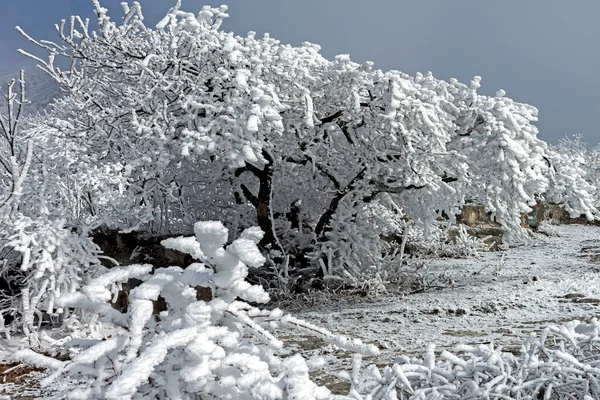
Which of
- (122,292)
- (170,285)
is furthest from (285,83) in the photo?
(170,285)

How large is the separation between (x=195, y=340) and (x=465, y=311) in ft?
21.3

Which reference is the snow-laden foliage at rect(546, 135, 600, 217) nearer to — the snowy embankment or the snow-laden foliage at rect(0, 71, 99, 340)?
the snowy embankment

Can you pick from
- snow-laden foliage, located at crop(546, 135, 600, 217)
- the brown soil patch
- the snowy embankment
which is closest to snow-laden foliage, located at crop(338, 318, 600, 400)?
the snowy embankment

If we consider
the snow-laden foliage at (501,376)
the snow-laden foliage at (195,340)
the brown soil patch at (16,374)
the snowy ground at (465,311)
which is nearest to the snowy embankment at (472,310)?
the snowy ground at (465,311)

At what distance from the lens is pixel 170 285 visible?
96.7 inches

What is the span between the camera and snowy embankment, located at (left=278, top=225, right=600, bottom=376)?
6504mm

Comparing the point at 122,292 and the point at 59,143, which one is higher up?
the point at 59,143

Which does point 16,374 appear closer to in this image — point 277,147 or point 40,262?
point 40,262

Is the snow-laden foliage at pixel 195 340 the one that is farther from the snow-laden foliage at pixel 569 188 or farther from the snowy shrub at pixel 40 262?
the snow-laden foliage at pixel 569 188

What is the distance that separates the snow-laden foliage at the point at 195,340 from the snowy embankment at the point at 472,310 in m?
3.40

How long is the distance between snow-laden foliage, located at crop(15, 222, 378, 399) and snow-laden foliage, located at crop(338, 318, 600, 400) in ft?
3.62

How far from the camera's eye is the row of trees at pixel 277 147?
27.3 feet

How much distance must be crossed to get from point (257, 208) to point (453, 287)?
3.99 meters

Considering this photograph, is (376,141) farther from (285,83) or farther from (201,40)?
(201,40)
